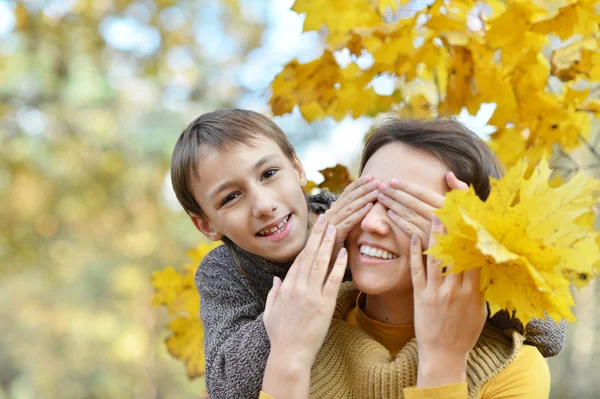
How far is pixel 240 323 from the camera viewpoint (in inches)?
62.6

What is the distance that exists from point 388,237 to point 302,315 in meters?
0.24

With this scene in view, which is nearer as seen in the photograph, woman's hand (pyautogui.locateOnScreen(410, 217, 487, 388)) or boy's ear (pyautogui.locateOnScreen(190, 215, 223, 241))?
woman's hand (pyautogui.locateOnScreen(410, 217, 487, 388))

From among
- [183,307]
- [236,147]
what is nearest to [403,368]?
[236,147]

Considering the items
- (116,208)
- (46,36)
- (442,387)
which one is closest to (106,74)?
(46,36)

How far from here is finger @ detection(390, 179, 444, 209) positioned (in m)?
1.30

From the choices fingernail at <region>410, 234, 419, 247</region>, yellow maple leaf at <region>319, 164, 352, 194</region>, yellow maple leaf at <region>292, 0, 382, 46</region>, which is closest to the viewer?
fingernail at <region>410, 234, 419, 247</region>

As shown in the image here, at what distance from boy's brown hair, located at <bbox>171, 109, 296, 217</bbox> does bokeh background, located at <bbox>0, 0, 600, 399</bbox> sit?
527 centimetres

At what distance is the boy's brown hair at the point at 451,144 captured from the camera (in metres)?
1.43

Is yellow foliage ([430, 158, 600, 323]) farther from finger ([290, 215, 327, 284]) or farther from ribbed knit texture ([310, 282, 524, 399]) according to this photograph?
finger ([290, 215, 327, 284])

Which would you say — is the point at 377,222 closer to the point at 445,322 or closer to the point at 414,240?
the point at 414,240

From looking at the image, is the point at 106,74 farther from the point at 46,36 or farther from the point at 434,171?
the point at 434,171

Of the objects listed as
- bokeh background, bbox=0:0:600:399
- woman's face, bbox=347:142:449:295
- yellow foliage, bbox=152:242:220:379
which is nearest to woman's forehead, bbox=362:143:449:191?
woman's face, bbox=347:142:449:295

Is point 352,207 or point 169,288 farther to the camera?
point 169,288

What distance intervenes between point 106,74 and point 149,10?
1.22 m
